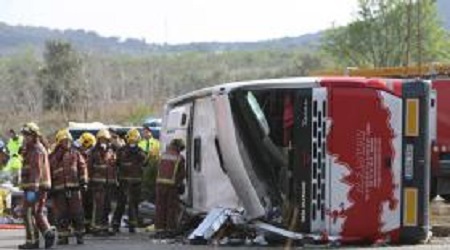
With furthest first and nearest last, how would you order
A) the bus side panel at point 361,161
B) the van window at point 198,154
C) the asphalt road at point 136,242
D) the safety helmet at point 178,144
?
the safety helmet at point 178,144, the van window at point 198,154, the asphalt road at point 136,242, the bus side panel at point 361,161

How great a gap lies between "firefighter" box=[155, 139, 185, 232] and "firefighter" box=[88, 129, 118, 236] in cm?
122

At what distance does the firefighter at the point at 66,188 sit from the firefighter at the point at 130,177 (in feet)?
5.95

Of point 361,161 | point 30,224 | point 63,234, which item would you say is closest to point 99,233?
point 63,234

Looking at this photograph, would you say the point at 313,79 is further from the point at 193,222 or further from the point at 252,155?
the point at 193,222

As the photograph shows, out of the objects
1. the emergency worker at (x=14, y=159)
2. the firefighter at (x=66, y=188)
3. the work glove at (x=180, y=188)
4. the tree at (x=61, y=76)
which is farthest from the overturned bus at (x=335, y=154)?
the tree at (x=61, y=76)

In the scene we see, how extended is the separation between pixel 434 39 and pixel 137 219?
45.0 meters

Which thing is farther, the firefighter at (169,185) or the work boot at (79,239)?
the firefighter at (169,185)

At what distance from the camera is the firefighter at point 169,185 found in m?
14.5

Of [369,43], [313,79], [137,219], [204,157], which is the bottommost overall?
[137,219]

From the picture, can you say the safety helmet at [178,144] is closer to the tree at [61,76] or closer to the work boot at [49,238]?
the work boot at [49,238]

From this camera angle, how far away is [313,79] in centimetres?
1287

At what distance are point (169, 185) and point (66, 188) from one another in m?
1.45

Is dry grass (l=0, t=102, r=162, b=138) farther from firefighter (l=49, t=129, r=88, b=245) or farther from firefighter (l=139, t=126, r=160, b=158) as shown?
firefighter (l=49, t=129, r=88, b=245)

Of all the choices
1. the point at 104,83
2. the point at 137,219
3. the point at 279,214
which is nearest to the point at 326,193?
the point at 279,214
